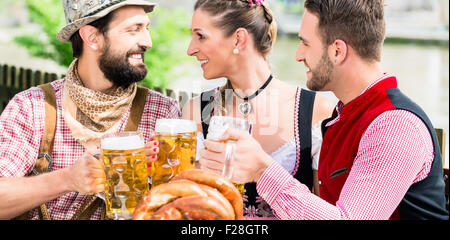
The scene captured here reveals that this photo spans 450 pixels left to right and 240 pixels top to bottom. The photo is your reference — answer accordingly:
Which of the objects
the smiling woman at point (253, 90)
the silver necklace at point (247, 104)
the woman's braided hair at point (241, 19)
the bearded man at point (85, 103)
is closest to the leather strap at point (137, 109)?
the bearded man at point (85, 103)

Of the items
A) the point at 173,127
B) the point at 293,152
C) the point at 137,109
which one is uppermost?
the point at 173,127

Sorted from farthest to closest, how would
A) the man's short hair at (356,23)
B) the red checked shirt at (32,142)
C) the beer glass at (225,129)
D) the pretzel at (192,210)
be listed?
the red checked shirt at (32,142), the man's short hair at (356,23), the beer glass at (225,129), the pretzel at (192,210)

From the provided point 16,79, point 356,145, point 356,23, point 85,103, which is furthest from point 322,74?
point 16,79

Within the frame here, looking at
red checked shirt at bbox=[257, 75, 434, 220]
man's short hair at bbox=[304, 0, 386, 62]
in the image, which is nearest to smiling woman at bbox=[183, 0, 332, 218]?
man's short hair at bbox=[304, 0, 386, 62]

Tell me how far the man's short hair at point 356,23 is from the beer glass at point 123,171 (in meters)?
0.91

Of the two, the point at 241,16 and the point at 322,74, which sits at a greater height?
the point at 241,16

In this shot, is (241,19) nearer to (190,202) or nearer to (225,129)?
(225,129)

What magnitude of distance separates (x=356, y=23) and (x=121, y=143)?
1057 millimetres

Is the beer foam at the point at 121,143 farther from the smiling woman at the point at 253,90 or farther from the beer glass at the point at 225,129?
the smiling woman at the point at 253,90

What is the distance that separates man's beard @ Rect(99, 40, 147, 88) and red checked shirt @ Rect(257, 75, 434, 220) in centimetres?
113

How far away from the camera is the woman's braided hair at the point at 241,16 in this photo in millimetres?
2469

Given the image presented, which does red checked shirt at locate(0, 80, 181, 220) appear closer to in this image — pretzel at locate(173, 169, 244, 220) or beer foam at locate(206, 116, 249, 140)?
beer foam at locate(206, 116, 249, 140)

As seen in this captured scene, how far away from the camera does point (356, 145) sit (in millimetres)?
1680
